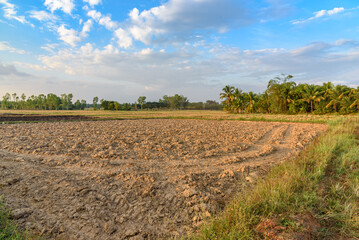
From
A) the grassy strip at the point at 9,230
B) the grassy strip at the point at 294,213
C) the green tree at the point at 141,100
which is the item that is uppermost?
the green tree at the point at 141,100

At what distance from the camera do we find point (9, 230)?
3764 mm

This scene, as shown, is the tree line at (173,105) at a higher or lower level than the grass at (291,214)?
higher

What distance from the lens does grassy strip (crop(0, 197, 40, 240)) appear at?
3.52 meters

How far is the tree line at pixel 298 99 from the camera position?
143ft

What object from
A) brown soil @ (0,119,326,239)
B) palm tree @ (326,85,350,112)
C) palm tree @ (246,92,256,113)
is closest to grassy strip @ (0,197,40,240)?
brown soil @ (0,119,326,239)

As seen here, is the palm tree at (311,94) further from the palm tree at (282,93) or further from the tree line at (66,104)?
the tree line at (66,104)

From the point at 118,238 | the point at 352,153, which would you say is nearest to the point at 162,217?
the point at 118,238

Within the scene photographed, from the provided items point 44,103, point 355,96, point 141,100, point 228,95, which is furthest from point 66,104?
point 355,96

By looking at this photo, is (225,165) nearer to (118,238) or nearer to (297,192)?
(297,192)

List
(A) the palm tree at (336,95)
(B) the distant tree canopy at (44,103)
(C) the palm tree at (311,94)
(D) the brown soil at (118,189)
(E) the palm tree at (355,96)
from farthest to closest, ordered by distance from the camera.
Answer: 1. (B) the distant tree canopy at (44,103)
2. (C) the palm tree at (311,94)
3. (A) the palm tree at (336,95)
4. (E) the palm tree at (355,96)
5. (D) the brown soil at (118,189)

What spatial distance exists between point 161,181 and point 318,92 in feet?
180

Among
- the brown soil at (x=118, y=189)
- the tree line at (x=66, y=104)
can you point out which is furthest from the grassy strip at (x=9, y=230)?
the tree line at (x=66, y=104)

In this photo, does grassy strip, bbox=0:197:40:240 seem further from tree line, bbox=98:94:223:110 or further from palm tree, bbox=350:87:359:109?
tree line, bbox=98:94:223:110

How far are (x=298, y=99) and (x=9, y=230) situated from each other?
60605 mm
